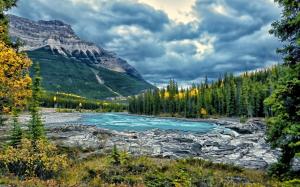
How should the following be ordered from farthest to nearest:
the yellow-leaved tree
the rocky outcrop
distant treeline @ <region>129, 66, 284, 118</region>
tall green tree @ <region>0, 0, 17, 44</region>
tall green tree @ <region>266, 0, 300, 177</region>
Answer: distant treeline @ <region>129, 66, 284, 118</region>
the rocky outcrop
tall green tree @ <region>0, 0, 17, 44</region>
the yellow-leaved tree
tall green tree @ <region>266, 0, 300, 177</region>

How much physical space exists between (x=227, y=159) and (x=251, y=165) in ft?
14.6

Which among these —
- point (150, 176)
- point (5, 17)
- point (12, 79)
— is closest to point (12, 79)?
point (12, 79)

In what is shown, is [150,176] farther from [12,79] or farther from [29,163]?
[12,79]

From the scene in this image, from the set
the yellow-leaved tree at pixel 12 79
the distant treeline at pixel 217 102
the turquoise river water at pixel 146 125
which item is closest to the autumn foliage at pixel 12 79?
the yellow-leaved tree at pixel 12 79

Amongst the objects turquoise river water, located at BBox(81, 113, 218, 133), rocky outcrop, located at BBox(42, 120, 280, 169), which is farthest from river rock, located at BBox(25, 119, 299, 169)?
turquoise river water, located at BBox(81, 113, 218, 133)

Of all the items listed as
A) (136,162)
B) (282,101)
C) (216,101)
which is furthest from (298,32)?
(216,101)

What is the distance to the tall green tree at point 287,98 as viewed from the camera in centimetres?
1812

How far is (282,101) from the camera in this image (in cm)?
1856

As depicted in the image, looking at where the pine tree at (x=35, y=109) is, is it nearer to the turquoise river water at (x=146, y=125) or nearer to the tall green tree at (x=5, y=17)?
the tall green tree at (x=5, y=17)

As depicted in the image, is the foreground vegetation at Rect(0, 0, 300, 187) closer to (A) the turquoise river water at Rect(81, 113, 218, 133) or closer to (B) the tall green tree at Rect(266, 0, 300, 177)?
(B) the tall green tree at Rect(266, 0, 300, 177)

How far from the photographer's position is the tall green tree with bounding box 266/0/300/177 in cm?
1812

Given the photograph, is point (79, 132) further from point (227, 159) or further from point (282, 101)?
point (282, 101)

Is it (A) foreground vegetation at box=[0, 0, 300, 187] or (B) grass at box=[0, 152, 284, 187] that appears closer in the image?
(A) foreground vegetation at box=[0, 0, 300, 187]

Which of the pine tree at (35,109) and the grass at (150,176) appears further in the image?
the pine tree at (35,109)
